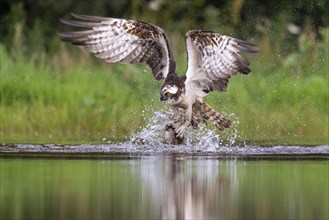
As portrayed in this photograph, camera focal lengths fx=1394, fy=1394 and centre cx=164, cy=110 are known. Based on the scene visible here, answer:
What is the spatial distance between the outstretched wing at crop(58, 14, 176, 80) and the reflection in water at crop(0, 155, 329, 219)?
1.45 m

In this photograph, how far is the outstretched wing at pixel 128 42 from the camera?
13898 millimetres

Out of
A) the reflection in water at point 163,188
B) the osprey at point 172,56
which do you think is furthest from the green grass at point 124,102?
the reflection in water at point 163,188

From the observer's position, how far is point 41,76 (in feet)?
56.0

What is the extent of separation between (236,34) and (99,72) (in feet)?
9.21

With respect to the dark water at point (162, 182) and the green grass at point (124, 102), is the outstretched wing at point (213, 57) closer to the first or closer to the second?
the dark water at point (162, 182)

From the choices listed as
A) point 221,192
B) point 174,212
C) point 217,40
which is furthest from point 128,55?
point 174,212

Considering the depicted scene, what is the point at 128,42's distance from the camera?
14.1m

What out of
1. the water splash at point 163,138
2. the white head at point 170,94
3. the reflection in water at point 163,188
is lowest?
the reflection in water at point 163,188

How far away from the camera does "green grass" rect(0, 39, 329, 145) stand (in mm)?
15789

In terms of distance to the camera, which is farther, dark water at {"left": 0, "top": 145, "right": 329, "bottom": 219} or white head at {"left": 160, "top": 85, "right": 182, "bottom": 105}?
white head at {"left": 160, "top": 85, "right": 182, "bottom": 105}

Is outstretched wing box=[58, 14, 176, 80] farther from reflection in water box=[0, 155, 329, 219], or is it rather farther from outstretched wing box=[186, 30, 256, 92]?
reflection in water box=[0, 155, 329, 219]

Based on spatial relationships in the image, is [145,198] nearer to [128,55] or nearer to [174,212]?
[174,212]

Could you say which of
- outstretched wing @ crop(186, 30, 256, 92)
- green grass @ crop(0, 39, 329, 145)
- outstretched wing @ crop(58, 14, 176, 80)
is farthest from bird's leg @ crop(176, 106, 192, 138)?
green grass @ crop(0, 39, 329, 145)

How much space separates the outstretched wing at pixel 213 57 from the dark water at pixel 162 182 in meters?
0.74
